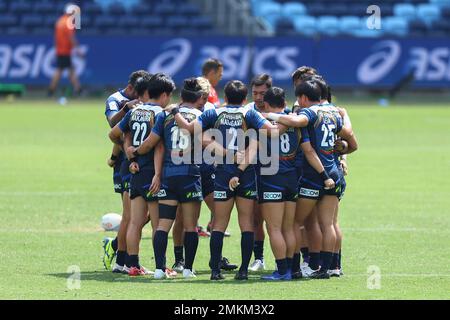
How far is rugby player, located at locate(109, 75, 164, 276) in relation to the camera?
1124 cm

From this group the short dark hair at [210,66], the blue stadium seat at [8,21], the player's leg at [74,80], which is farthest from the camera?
the blue stadium seat at [8,21]

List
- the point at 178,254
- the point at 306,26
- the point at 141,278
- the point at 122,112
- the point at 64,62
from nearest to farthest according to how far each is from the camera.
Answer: the point at 141,278
the point at 122,112
the point at 178,254
the point at 64,62
the point at 306,26

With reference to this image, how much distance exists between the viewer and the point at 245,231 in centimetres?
1113

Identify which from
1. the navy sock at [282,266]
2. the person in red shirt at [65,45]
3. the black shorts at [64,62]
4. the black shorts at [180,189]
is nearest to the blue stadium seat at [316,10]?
the person in red shirt at [65,45]

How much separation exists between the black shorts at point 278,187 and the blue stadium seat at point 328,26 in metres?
25.6

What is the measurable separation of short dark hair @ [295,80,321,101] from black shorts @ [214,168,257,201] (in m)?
0.93

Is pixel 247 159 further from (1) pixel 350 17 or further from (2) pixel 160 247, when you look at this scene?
(1) pixel 350 17

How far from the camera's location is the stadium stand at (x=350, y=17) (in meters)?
36.4

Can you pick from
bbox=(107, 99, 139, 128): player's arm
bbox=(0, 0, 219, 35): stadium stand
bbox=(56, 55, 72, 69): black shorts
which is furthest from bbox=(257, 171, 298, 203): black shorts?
bbox=(0, 0, 219, 35): stadium stand

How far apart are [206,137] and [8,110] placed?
1987 cm

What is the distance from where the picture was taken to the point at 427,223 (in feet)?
49.6

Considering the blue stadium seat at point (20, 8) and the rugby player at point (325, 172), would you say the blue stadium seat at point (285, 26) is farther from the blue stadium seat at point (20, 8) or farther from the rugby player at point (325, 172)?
the rugby player at point (325, 172)

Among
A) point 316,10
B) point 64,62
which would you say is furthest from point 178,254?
point 316,10

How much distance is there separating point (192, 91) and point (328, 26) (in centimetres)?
2592
